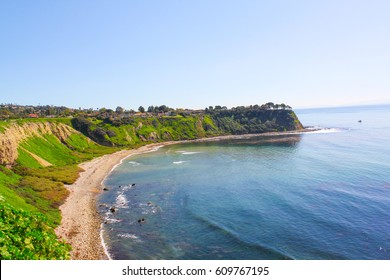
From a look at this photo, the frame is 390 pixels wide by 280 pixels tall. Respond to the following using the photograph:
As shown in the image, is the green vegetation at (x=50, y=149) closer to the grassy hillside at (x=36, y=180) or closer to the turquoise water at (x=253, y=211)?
the grassy hillside at (x=36, y=180)

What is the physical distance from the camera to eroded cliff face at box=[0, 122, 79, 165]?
83.2 m

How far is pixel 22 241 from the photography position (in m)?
25.8

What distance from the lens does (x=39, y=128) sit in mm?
124875

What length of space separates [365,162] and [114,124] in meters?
143

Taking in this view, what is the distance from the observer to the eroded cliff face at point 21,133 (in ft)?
273

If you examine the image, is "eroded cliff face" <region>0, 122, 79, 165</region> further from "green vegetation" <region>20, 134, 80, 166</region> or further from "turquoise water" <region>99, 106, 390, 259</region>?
"turquoise water" <region>99, 106, 390, 259</region>

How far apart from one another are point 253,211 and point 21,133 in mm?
95881

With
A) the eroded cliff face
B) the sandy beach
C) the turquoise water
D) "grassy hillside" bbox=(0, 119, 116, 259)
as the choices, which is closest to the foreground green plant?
"grassy hillside" bbox=(0, 119, 116, 259)

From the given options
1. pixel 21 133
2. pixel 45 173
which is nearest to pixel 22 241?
pixel 45 173

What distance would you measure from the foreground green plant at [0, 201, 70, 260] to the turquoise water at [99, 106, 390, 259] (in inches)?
631

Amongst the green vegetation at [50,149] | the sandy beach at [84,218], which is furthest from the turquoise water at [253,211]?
the green vegetation at [50,149]

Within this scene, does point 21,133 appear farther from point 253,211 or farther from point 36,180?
point 253,211
